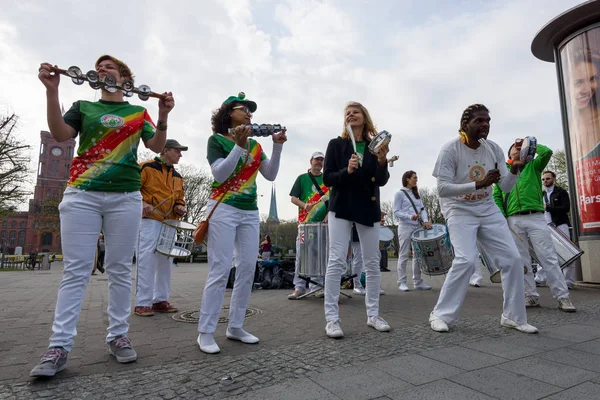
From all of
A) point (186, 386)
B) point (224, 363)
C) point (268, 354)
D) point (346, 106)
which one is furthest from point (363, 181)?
point (186, 386)

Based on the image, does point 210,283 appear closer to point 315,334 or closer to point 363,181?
point 315,334

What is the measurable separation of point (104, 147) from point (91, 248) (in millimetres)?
752

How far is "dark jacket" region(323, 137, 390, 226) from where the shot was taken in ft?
12.5

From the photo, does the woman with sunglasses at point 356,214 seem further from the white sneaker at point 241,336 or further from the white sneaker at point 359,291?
the white sneaker at point 359,291

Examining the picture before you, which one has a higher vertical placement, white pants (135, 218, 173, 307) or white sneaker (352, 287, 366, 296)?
white pants (135, 218, 173, 307)

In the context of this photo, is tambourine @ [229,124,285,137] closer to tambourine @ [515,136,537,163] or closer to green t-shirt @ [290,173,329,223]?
tambourine @ [515,136,537,163]

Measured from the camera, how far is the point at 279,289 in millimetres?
8062

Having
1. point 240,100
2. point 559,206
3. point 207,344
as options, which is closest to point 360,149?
point 240,100

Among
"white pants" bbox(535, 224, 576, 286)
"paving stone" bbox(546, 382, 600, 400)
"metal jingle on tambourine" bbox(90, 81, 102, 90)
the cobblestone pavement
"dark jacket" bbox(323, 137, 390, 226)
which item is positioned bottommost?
the cobblestone pavement

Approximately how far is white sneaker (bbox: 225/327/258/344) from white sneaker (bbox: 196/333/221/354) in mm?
322

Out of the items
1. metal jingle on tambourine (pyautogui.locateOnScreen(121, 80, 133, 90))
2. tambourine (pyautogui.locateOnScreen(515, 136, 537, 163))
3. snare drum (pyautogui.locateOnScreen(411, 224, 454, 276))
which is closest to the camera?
metal jingle on tambourine (pyautogui.locateOnScreen(121, 80, 133, 90))

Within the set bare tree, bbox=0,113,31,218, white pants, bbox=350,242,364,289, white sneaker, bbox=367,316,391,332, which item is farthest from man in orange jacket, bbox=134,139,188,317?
bare tree, bbox=0,113,31,218

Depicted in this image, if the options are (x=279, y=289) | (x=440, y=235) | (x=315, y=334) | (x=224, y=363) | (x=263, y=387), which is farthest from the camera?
(x=279, y=289)

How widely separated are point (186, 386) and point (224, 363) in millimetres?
457
